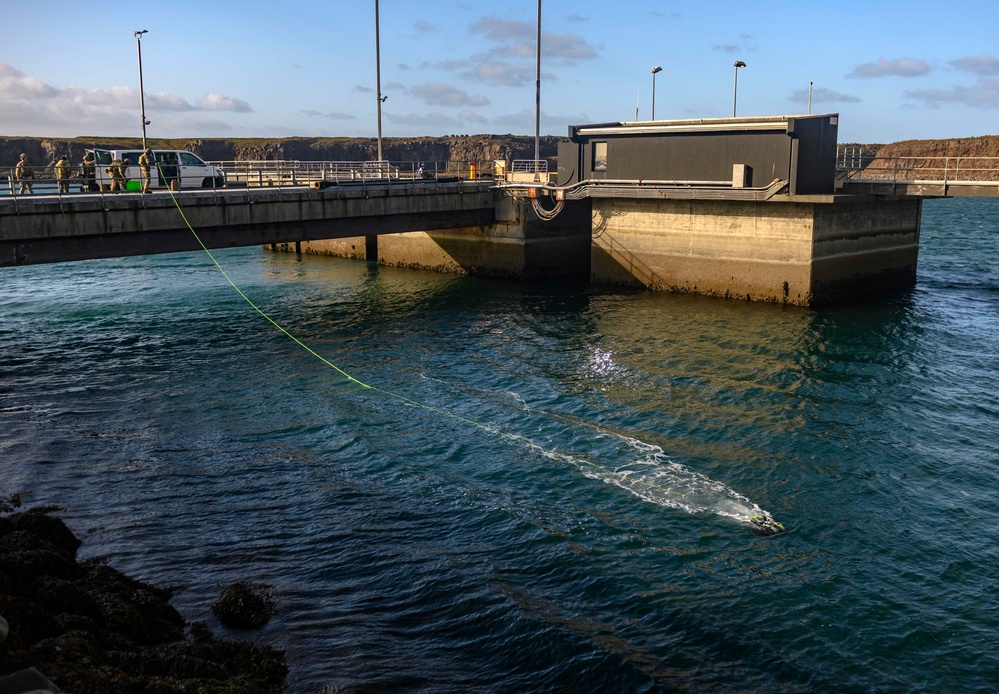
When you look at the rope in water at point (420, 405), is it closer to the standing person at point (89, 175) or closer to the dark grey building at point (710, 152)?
the standing person at point (89, 175)

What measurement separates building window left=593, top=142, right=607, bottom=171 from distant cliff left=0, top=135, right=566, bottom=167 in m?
98.0

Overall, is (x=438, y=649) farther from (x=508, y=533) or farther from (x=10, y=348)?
(x=10, y=348)

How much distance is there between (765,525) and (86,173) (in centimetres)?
2969

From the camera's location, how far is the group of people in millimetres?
29594

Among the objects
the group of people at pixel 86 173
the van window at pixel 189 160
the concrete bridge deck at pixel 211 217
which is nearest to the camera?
the concrete bridge deck at pixel 211 217

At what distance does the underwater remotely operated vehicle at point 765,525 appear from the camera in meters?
15.5

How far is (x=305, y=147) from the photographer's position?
18500cm

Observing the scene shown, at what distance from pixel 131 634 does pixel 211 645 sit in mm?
995

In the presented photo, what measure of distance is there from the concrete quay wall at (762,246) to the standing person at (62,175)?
77.3 ft

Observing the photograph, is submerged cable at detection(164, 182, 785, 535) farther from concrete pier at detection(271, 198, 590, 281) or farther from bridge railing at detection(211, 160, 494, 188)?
concrete pier at detection(271, 198, 590, 281)

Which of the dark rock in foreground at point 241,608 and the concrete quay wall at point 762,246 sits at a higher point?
the concrete quay wall at point 762,246

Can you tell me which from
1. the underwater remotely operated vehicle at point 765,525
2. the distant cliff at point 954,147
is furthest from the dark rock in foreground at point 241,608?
the distant cliff at point 954,147

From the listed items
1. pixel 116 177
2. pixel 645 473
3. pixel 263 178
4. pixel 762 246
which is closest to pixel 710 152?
pixel 762 246

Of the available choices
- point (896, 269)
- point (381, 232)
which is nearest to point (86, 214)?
point (381, 232)
